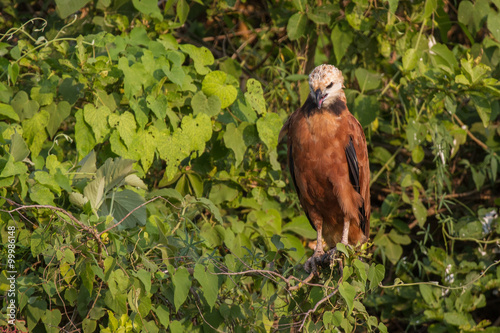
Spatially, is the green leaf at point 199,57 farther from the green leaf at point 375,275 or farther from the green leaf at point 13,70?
the green leaf at point 375,275

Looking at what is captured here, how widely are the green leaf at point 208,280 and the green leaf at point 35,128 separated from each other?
1.25 metres

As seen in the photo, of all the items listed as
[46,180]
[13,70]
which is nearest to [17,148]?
[46,180]

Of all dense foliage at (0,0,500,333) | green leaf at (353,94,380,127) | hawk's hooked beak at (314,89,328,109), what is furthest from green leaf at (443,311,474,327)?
hawk's hooked beak at (314,89,328,109)

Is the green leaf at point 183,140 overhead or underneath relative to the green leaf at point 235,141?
overhead

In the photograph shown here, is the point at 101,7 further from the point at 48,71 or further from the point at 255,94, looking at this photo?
the point at 255,94

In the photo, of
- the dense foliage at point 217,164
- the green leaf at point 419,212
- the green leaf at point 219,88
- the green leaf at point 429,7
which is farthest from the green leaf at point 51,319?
the green leaf at point 429,7

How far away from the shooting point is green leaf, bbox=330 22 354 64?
4132 millimetres

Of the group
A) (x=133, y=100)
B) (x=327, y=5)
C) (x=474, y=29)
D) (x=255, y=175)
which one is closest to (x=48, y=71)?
(x=133, y=100)

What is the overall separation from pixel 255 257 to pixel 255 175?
1.18 meters

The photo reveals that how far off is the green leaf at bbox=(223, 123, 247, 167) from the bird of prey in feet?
0.90

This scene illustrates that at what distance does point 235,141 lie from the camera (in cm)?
335

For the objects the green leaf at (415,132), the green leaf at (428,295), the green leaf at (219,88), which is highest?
the green leaf at (219,88)

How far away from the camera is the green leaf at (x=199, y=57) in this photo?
10.9 ft

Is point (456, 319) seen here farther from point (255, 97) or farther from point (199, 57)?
point (199, 57)
